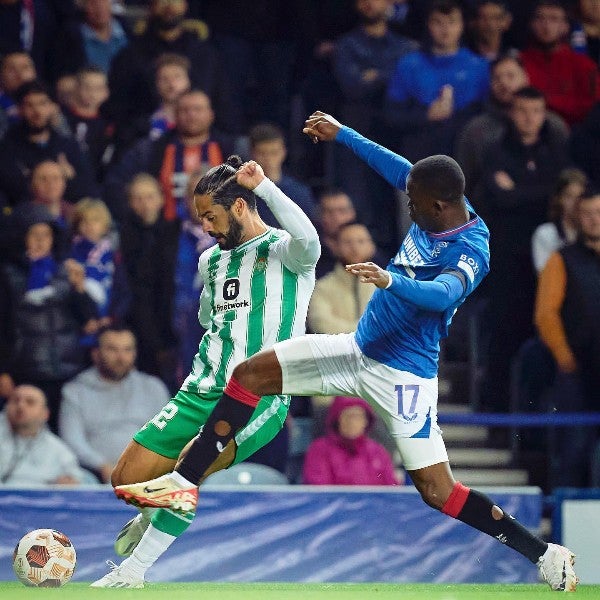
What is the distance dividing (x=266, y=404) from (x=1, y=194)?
4.66 meters

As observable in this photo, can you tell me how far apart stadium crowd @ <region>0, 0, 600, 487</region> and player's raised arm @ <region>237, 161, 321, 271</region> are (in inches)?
128

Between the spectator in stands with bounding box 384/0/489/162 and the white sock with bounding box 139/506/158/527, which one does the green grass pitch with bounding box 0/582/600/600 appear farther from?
the spectator in stands with bounding box 384/0/489/162

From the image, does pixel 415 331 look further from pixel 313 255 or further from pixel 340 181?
pixel 340 181

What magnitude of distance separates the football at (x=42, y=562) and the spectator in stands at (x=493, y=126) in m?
5.08

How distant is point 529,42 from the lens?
12.2 metres

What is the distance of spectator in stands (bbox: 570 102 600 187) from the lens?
450 inches

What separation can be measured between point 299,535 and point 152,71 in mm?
4419

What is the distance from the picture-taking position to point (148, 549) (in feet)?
22.7

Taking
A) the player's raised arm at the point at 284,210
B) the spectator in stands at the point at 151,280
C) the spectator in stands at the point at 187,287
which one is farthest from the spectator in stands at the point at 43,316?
the player's raised arm at the point at 284,210

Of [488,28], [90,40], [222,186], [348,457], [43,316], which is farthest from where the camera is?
[90,40]

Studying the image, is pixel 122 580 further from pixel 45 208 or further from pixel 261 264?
pixel 45 208

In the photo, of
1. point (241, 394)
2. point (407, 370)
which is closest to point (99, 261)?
point (241, 394)

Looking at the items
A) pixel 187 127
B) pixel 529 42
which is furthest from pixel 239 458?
pixel 529 42

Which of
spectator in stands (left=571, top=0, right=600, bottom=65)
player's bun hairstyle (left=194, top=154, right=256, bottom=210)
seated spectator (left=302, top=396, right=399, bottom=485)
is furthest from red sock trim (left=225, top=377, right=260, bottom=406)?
spectator in stands (left=571, top=0, right=600, bottom=65)
